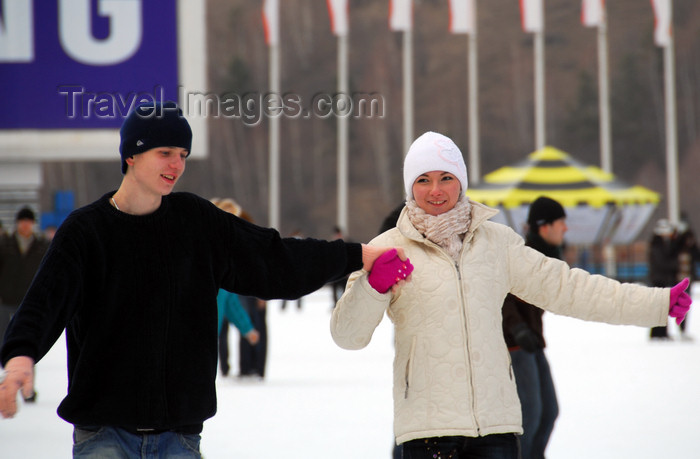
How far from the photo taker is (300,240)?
298cm

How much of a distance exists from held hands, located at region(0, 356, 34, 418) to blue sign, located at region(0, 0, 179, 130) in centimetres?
1712

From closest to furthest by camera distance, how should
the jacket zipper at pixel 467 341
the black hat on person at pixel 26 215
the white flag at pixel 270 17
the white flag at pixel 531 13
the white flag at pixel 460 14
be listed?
the jacket zipper at pixel 467 341
the black hat on person at pixel 26 215
the white flag at pixel 460 14
the white flag at pixel 531 13
the white flag at pixel 270 17

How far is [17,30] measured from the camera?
19.5 meters

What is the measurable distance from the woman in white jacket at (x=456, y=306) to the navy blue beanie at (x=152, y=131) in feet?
2.17

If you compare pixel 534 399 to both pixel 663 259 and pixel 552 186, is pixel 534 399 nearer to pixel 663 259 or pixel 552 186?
pixel 663 259

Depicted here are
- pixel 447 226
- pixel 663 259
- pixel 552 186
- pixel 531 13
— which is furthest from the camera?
pixel 531 13

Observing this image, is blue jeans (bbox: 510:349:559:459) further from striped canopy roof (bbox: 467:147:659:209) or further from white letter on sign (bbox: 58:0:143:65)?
striped canopy roof (bbox: 467:147:659:209)

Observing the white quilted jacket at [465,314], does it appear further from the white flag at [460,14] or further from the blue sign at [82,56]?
the white flag at [460,14]

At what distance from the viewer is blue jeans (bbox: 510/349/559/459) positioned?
15.2 feet

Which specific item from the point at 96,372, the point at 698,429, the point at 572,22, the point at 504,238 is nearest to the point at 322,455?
the point at 698,429

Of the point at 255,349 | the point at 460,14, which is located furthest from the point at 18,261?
the point at 460,14

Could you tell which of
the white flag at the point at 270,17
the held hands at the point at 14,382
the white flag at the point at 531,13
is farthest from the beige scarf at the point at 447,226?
the white flag at the point at 531,13

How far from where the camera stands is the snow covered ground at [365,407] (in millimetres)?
5926

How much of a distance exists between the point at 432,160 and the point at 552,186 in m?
22.6
